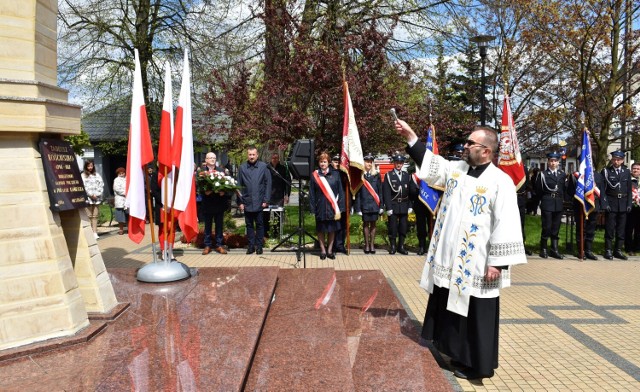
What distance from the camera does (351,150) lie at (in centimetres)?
880

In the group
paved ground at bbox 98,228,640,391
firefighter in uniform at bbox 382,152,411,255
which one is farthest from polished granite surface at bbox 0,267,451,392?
firefighter in uniform at bbox 382,152,411,255

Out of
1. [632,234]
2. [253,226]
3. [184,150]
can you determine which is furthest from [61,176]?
[632,234]

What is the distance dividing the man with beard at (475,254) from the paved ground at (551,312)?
0.98ft

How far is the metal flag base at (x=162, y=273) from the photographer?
551 centimetres

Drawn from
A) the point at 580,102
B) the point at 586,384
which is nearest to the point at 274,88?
the point at 586,384

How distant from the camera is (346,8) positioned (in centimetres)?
1460

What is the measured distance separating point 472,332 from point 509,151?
5.37 meters

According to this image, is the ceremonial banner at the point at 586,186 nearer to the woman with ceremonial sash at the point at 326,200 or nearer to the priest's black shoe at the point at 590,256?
the priest's black shoe at the point at 590,256

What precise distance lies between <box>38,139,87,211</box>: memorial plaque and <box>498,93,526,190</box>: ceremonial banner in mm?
6791

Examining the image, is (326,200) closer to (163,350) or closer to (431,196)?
(431,196)

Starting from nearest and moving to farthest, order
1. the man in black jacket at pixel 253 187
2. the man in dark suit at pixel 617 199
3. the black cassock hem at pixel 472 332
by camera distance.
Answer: the black cassock hem at pixel 472 332 → the man in black jacket at pixel 253 187 → the man in dark suit at pixel 617 199

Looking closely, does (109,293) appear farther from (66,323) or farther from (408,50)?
(408,50)

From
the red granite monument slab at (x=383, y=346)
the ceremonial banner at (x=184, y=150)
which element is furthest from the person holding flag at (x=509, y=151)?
the ceremonial banner at (x=184, y=150)

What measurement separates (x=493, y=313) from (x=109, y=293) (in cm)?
336
